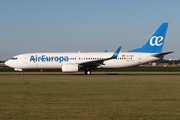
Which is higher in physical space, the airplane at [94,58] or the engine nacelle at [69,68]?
the airplane at [94,58]

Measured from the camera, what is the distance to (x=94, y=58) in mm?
36219

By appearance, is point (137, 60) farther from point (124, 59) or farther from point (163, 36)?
point (163, 36)

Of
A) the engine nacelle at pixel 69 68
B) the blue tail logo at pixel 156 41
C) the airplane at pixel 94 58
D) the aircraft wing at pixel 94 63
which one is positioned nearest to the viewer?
the engine nacelle at pixel 69 68

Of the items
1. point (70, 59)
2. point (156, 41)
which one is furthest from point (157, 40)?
point (70, 59)

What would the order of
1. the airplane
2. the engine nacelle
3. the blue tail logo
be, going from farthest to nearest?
the blue tail logo, the airplane, the engine nacelle

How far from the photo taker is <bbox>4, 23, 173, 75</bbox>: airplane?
117 ft

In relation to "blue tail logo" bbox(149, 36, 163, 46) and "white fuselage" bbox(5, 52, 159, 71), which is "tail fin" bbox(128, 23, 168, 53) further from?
Answer: "white fuselage" bbox(5, 52, 159, 71)

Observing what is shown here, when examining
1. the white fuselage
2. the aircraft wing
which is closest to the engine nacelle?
the aircraft wing

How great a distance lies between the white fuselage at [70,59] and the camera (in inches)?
1406

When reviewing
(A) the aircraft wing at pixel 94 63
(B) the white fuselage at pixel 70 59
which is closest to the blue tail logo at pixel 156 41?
(B) the white fuselage at pixel 70 59

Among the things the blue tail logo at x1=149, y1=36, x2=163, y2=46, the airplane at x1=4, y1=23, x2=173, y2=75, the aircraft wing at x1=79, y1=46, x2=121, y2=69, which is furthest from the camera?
the blue tail logo at x1=149, y1=36, x2=163, y2=46

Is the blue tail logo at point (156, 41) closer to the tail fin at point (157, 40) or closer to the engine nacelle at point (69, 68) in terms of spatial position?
the tail fin at point (157, 40)

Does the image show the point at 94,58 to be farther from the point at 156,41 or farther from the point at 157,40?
the point at 157,40

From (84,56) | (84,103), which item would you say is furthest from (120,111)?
(84,56)
